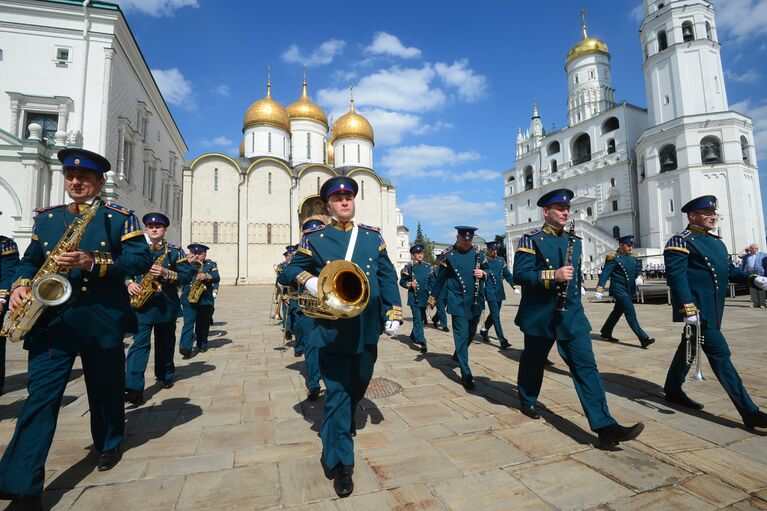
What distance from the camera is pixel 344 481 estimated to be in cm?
255

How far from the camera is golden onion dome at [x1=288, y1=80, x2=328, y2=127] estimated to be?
151 feet

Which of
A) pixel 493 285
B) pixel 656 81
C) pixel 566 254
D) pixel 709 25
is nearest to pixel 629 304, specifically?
pixel 493 285

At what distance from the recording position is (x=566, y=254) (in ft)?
12.4

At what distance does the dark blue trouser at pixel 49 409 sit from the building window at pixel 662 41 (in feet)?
188

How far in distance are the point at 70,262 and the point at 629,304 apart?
8776mm

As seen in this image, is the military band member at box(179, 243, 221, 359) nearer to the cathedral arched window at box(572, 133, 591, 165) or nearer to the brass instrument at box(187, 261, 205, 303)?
the brass instrument at box(187, 261, 205, 303)

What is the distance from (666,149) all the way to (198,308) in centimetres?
5040

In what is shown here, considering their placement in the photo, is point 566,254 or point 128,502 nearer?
point 128,502

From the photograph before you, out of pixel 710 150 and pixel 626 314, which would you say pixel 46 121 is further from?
pixel 710 150

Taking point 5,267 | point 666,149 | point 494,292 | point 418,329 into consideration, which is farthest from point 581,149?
point 5,267

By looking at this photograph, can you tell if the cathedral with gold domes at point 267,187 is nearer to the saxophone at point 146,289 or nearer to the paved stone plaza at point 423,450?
the saxophone at point 146,289

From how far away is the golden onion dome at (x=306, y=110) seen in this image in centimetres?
4609

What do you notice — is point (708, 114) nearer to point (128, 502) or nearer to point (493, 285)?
point (493, 285)

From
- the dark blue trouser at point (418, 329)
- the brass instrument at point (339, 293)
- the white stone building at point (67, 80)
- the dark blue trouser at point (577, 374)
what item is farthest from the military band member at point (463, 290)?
the white stone building at point (67, 80)
